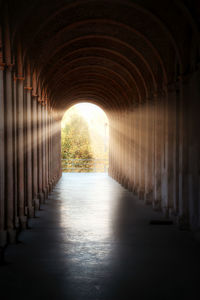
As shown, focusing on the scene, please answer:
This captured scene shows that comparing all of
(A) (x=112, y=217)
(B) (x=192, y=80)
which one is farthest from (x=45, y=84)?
(B) (x=192, y=80)

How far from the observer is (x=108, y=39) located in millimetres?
16500

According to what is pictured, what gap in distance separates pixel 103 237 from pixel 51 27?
7.84 meters

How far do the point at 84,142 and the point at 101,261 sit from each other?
235 feet

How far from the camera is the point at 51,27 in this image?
13703 mm

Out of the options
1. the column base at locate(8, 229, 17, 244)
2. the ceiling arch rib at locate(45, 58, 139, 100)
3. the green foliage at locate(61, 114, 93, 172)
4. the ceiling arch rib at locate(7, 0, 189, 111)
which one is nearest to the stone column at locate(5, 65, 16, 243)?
the column base at locate(8, 229, 17, 244)

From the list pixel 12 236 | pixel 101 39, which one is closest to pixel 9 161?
pixel 12 236

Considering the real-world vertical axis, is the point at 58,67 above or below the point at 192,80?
above

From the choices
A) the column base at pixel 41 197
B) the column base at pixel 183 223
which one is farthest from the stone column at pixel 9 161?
the column base at pixel 41 197

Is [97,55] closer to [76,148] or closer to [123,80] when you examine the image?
[123,80]

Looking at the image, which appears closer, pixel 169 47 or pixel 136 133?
pixel 169 47

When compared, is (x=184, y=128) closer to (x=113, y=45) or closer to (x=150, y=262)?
(x=150, y=262)

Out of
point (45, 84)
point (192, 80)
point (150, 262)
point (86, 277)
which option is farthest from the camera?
point (45, 84)

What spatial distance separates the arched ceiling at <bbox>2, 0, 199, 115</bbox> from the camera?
11148 millimetres

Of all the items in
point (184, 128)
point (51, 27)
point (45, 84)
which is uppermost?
point (51, 27)
